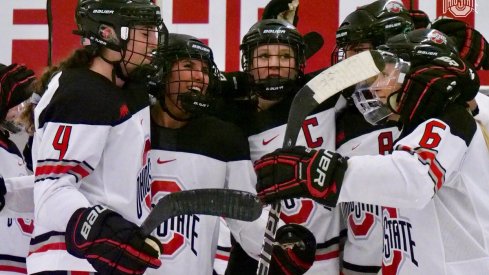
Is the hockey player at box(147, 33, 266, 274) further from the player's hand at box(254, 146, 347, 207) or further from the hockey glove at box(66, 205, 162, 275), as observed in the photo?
the player's hand at box(254, 146, 347, 207)

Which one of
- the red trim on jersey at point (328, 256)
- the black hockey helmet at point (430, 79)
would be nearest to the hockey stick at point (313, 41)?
the red trim on jersey at point (328, 256)

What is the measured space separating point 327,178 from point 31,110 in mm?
1623

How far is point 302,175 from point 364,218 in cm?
77

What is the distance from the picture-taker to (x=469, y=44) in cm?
283

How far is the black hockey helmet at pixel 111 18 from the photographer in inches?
86.5

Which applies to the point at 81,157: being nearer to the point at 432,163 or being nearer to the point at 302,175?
the point at 302,175

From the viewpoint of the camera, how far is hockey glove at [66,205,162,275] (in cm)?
191

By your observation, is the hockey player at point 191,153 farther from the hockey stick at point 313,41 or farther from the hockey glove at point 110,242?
the hockey stick at point 313,41

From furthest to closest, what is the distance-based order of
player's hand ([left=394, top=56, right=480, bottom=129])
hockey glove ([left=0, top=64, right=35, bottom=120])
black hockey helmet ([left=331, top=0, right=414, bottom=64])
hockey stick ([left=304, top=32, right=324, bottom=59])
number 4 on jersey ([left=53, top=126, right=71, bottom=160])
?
hockey stick ([left=304, top=32, right=324, bottom=59]) → hockey glove ([left=0, top=64, right=35, bottom=120]) → black hockey helmet ([left=331, top=0, right=414, bottom=64]) → number 4 on jersey ([left=53, top=126, right=71, bottom=160]) → player's hand ([left=394, top=56, right=480, bottom=129])

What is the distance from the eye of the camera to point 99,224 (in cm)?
193

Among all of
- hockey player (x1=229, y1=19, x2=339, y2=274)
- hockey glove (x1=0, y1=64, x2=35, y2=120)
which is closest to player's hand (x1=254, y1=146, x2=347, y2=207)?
hockey player (x1=229, y1=19, x2=339, y2=274)

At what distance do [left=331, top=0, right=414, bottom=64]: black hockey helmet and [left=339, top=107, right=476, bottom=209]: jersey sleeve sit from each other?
76cm

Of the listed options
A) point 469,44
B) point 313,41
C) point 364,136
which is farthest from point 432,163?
point 313,41

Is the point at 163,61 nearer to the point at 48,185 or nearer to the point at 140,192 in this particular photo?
the point at 140,192
